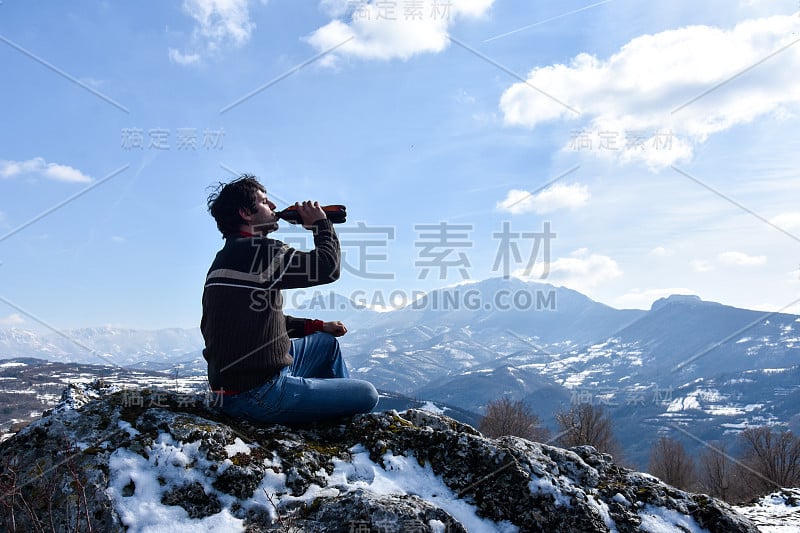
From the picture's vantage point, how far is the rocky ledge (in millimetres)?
4715

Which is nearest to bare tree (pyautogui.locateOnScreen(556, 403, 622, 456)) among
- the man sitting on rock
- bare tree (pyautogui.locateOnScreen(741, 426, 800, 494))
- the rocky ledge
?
bare tree (pyautogui.locateOnScreen(741, 426, 800, 494))

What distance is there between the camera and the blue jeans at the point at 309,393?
6164 millimetres

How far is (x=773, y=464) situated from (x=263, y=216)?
289ft

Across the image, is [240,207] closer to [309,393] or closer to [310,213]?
[310,213]

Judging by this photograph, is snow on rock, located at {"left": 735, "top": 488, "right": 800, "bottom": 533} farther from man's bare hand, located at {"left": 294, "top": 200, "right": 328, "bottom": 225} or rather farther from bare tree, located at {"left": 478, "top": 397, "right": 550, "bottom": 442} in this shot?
bare tree, located at {"left": 478, "top": 397, "right": 550, "bottom": 442}

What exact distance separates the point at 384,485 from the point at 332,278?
257 cm

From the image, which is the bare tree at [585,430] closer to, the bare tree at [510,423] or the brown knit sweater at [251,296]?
the bare tree at [510,423]

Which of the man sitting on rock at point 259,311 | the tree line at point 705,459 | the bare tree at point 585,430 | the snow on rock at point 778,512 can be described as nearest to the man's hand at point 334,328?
the man sitting on rock at point 259,311

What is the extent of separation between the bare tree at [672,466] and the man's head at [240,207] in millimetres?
95982

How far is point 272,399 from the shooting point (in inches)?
242

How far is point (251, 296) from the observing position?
5812mm

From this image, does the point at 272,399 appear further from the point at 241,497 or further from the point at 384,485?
the point at 384,485

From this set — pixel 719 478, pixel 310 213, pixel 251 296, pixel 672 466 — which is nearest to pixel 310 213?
pixel 310 213

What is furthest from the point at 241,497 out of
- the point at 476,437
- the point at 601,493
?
the point at 601,493
